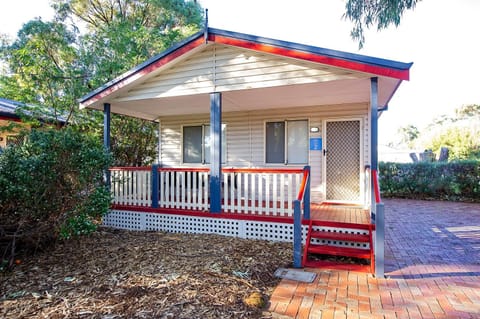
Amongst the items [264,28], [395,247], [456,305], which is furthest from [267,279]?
[264,28]

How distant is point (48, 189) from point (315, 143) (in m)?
5.35

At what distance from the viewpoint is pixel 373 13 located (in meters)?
7.61

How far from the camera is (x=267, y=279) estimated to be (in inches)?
132

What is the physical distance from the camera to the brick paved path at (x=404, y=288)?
2.64 metres

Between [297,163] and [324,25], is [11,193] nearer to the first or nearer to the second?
[297,163]

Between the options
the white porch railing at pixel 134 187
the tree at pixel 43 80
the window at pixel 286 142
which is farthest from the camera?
the tree at pixel 43 80

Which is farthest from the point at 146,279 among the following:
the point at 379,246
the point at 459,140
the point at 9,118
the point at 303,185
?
the point at 459,140

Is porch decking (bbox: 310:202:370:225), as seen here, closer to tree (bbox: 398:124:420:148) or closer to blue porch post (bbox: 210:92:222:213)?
blue porch post (bbox: 210:92:222:213)

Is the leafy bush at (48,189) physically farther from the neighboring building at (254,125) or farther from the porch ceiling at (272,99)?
the porch ceiling at (272,99)

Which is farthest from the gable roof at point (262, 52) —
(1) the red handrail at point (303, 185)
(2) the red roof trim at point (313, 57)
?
(1) the red handrail at point (303, 185)

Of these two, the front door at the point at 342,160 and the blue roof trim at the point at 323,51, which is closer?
the blue roof trim at the point at 323,51

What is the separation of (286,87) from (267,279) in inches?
128

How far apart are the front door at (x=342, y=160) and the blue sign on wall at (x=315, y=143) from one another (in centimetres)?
14

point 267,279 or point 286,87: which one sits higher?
point 286,87
